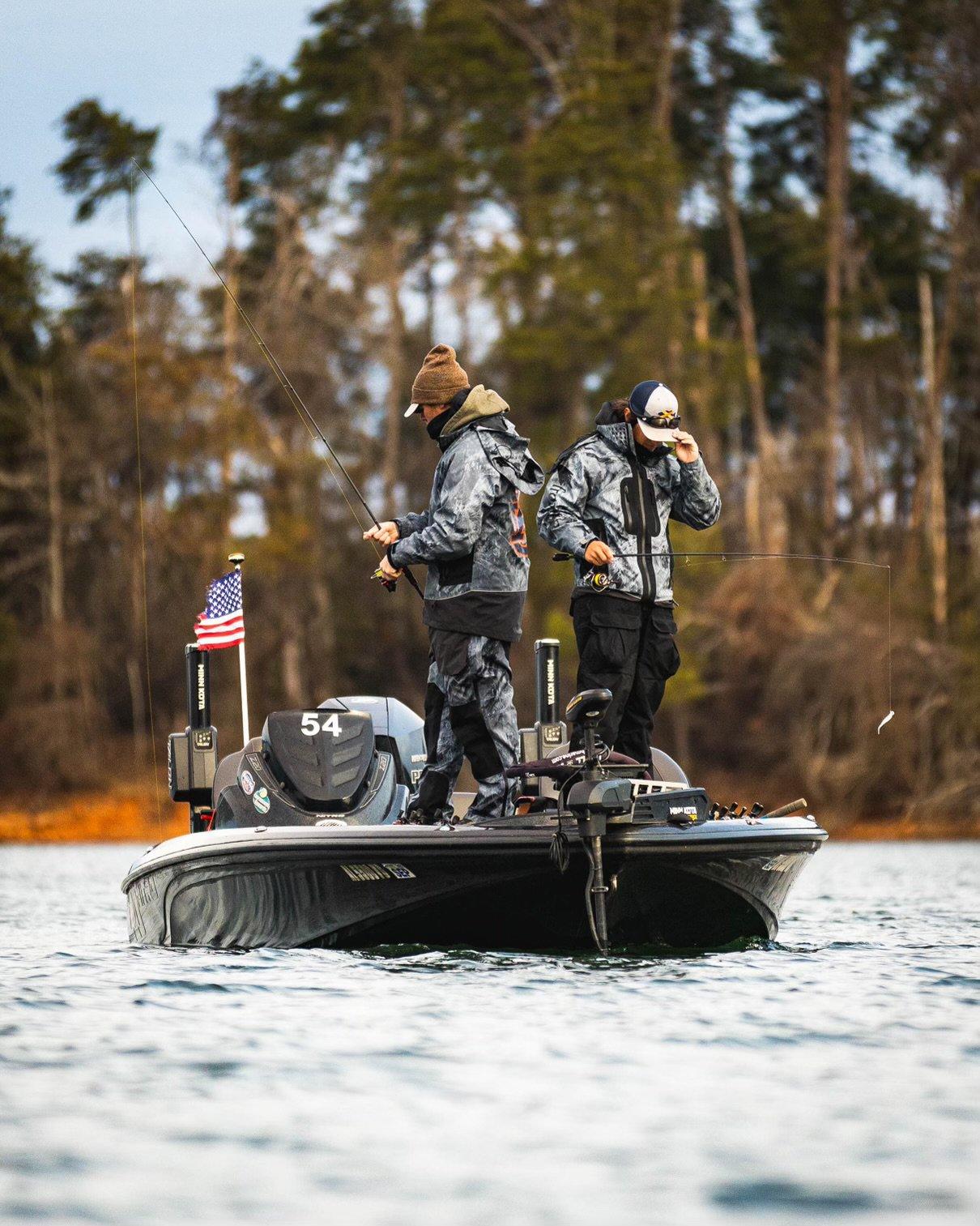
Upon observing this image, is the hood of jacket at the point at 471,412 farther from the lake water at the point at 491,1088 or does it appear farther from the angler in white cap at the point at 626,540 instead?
the lake water at the point at 491,1088

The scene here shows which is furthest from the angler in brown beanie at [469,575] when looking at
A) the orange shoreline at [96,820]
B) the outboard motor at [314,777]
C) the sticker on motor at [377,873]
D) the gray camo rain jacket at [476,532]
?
the orange shoreline at [96,820]

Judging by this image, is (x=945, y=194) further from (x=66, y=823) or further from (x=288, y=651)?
(x=66, y=823)

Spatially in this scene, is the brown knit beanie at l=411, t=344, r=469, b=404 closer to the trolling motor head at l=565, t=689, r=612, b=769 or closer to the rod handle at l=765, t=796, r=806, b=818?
the trolling motor head at l=565, t=689, r=612, b=769

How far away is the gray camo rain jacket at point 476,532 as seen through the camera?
22.7 ft

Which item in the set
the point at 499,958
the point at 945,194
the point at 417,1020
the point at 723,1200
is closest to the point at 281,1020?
the point at 417,1020

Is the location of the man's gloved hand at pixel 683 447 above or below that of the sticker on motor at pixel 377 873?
above

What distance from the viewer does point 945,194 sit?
3219 centimetres

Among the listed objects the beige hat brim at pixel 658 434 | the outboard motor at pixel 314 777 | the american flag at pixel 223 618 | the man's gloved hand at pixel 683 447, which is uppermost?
the beige hat brim at pixel 658 434

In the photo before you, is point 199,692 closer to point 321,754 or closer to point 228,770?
point 228,770

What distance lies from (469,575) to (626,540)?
0.72 meters

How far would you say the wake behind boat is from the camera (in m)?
6.61

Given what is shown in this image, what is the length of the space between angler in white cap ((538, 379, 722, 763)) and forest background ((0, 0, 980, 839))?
22300mm

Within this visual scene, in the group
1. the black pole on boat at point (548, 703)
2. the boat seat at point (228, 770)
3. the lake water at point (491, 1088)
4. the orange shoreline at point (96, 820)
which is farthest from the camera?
the orange shoreline at point (96, 820)

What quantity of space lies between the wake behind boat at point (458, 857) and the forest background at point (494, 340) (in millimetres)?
22071
